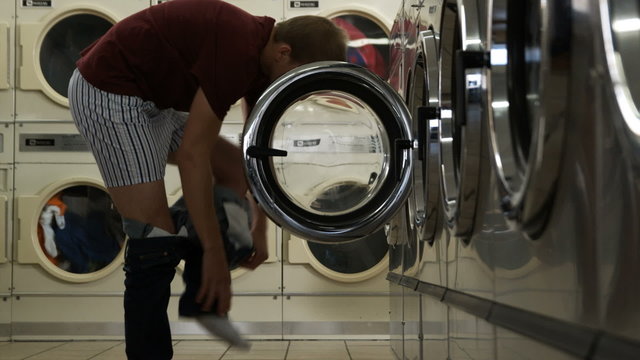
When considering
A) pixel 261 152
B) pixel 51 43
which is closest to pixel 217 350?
pixel 261 152

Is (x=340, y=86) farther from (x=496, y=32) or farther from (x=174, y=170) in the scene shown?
(x=174, y=170)

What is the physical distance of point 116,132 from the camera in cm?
177

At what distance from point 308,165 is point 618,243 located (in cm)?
163

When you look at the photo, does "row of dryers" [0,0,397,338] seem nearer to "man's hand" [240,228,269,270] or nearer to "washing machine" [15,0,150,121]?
"washing machine" [15,0,150,121]

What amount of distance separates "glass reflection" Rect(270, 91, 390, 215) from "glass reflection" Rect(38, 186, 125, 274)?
1622 mm

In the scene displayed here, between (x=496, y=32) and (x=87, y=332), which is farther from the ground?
(x=496, y=32)

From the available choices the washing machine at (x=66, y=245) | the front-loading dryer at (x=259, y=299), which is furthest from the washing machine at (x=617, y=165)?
the washing machine at (x=66, y=245)

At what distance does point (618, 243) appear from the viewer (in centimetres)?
60

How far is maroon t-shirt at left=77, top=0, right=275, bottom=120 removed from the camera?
166cm

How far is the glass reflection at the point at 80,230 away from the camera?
3.54 metres

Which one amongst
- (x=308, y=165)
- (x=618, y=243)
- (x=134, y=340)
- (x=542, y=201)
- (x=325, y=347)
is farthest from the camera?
(x=325, y=347)

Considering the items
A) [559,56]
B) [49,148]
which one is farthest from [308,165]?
[49,148]

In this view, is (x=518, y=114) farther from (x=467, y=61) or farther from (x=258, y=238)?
(x=258, y=238)

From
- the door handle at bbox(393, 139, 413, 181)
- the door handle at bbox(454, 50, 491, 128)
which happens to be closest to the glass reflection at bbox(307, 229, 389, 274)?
the door handle at bbox(393, 139, 413, 181)
